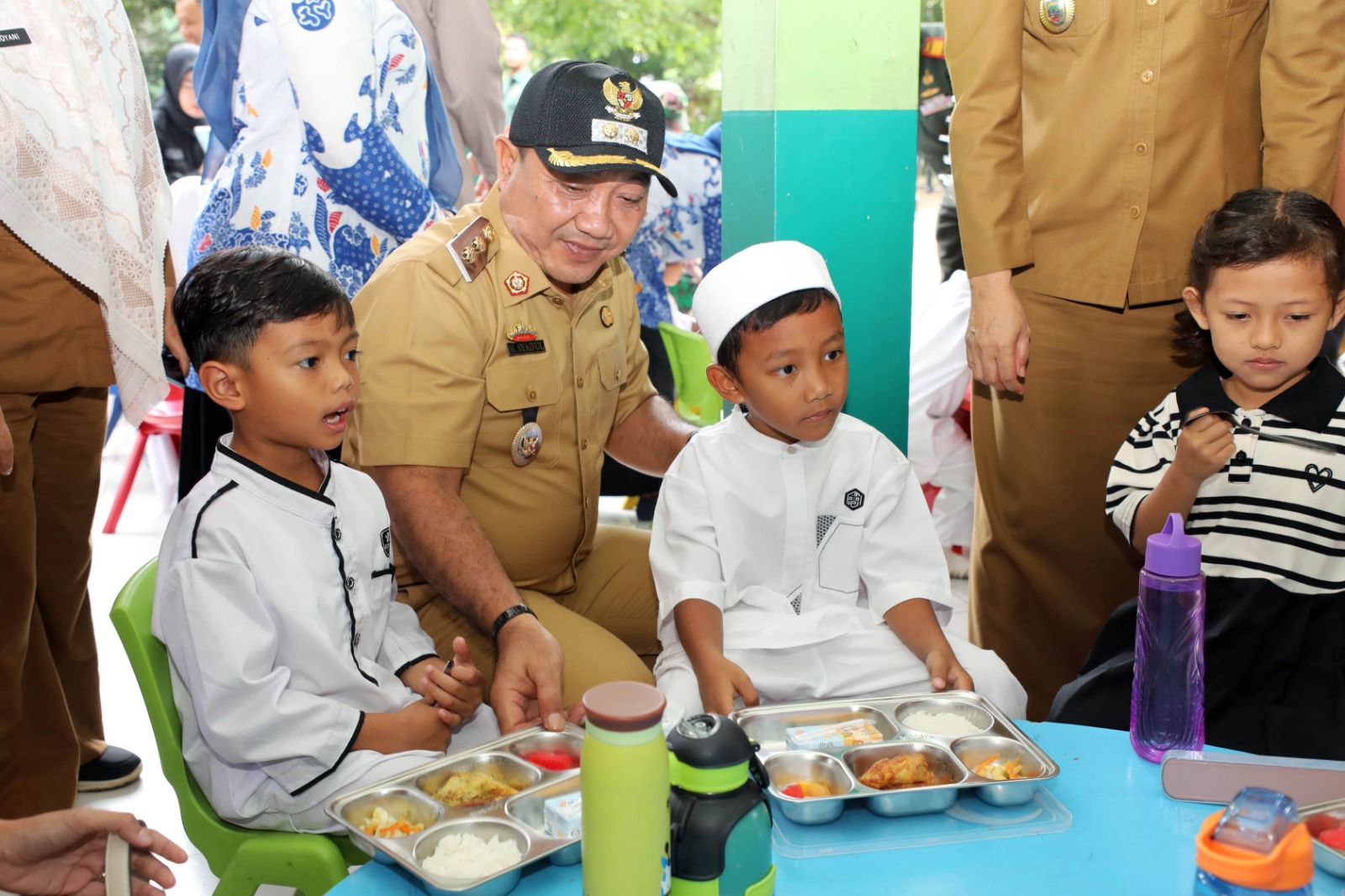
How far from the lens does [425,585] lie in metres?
2.15

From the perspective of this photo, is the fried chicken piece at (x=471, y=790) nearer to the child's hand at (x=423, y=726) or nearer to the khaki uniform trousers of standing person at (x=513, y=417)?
the child's hand at (x=423, y=726)

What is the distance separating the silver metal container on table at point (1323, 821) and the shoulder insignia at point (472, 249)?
4.85 feet

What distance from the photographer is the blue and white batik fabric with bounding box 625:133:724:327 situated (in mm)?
4633

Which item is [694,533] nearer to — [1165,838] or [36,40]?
[1165,838]

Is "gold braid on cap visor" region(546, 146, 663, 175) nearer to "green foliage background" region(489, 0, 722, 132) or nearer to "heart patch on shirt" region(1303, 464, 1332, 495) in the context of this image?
"heart patch on shirt" region(1303, 464, 1332, 495)

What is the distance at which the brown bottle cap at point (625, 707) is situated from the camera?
0.96m

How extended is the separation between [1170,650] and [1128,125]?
114cm

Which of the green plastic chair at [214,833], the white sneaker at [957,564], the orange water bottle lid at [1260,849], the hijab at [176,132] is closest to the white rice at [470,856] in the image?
the green plastic chair at [214,833]

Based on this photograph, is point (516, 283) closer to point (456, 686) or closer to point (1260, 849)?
point (456, 686)

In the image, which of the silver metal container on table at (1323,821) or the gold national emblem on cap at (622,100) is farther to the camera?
the gold national emblem on cap at (622,100)

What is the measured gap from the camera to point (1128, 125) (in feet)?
7.24

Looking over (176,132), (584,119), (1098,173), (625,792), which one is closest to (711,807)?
(625,792)

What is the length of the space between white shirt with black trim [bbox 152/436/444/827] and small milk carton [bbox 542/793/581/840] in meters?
0.39

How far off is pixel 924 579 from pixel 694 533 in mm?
402
